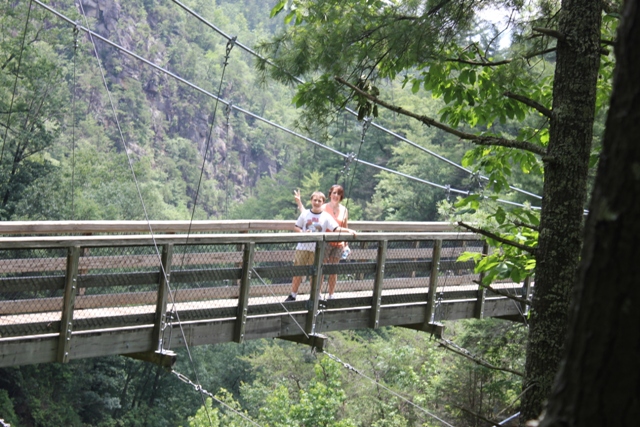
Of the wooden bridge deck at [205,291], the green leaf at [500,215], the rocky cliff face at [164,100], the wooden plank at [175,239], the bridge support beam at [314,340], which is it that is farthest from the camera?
the rocky cliff face at [164,100]

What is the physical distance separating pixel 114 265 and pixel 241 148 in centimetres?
6259

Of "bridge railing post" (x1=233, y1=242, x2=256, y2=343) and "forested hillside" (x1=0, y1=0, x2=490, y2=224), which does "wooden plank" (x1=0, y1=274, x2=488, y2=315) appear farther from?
"forested hillside" (x1=0, y1=0, x2=490, y2=224)

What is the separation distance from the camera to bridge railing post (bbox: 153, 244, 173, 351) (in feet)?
14.4

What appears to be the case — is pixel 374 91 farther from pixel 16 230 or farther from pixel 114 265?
pixel 16 230

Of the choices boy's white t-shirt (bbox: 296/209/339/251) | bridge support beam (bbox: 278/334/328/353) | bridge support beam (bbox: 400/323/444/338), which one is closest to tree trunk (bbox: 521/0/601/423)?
bridge support beam (bbox: 278/334/328/353)

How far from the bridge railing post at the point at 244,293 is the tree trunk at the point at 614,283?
12.7ft

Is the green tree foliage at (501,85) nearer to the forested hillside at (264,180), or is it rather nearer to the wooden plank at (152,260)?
the forested hillside at (264,180)

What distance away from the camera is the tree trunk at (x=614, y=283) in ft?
3.13

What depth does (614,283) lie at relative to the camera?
3.18 ft

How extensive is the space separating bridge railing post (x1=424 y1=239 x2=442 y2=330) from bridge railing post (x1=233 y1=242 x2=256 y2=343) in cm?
Result: 182

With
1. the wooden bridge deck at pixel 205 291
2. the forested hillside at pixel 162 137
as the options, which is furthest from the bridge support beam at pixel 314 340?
the forested hillside at pixel 162 137

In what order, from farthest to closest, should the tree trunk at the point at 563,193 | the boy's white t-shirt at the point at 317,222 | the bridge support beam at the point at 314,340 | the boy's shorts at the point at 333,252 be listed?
the boy's white t-shirt at the point at 317,222, the boy's shorts at the point at 333,252, the bridge support beam at the point at 314,340, the tree trunk at the point at 563,193

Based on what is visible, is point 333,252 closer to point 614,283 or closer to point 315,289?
point 315,289

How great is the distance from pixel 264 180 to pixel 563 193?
156 feet
